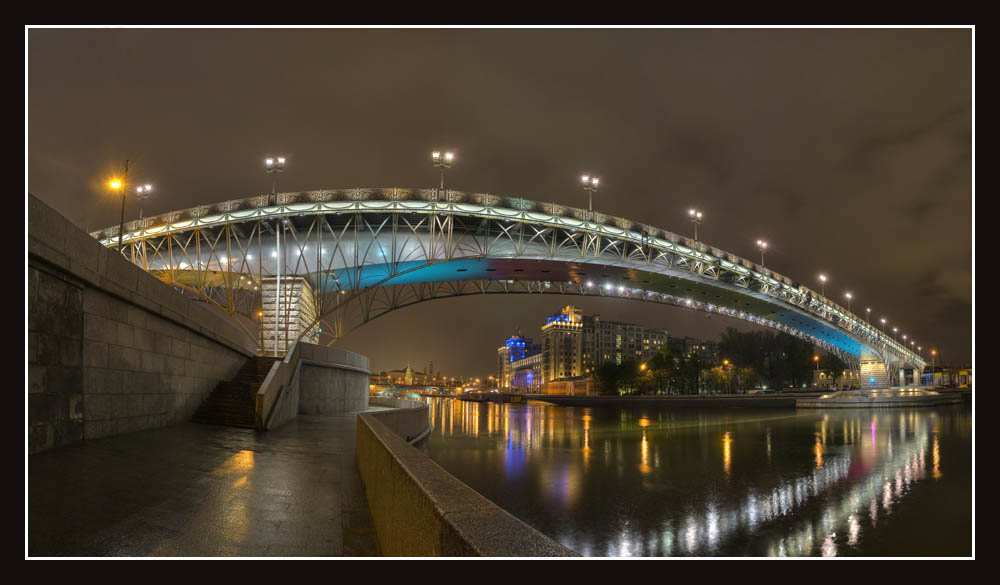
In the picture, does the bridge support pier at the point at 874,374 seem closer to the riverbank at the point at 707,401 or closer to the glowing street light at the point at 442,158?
the riverbank at the point at 707,401

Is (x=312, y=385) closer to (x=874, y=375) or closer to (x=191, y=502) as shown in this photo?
(x=191, y=502)

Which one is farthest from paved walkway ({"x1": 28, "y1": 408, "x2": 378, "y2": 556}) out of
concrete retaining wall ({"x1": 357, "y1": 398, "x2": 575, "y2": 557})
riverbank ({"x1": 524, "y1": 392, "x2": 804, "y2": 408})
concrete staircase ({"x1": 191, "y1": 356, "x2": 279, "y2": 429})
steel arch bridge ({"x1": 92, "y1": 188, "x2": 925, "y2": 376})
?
riverbank ({"x1": 524, "y1": 392, "x2": 804, "y2": 408})

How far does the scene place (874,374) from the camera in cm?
10319

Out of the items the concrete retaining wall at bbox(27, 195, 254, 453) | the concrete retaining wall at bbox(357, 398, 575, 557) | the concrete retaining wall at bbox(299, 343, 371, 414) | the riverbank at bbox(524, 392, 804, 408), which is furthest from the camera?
the riverbank at bbox(524, 392, 804, 408)

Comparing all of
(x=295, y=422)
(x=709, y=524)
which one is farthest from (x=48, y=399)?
(x=709, y=524)

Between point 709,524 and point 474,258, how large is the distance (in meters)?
29.0

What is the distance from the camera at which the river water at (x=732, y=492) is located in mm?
11531

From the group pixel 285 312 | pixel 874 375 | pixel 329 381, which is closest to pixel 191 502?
pixel 329 381

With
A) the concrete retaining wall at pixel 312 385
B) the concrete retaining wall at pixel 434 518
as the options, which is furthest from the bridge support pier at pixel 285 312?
the concrete retaining wall at pixel 434 518

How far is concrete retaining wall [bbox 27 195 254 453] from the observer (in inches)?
386

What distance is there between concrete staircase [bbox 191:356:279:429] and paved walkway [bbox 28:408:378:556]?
15.7 feet

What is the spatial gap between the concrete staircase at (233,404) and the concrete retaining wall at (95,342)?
0.47 m

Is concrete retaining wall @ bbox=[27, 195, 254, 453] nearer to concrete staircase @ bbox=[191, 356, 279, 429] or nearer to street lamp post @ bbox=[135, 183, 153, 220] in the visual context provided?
concrete staircase @ bbox=[191, 356, 279, 429]

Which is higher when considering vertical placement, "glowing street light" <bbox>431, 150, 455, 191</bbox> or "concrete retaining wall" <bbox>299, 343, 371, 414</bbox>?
"glowing street light" <bbox>431, 150, 455, 191</bbox>
